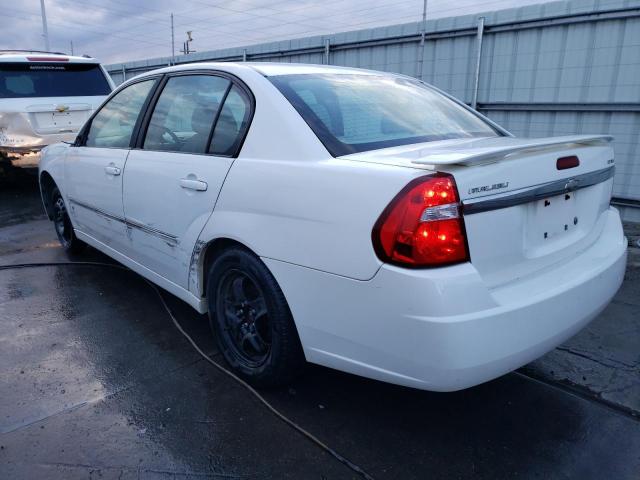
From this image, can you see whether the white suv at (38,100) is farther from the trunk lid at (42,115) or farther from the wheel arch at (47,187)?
the wheel arch at (47,187)

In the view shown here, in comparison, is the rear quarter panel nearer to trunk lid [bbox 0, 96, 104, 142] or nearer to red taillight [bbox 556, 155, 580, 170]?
red taillight [bbox 556, 155, 580, 170]

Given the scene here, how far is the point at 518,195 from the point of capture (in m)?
2.05

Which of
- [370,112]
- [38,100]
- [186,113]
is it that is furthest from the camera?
[38,100]

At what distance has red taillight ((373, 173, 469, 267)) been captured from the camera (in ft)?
6.20

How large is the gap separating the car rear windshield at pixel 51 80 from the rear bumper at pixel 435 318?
6.94 metres

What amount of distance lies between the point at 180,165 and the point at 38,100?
19.2 feet

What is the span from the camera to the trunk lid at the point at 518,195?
1946 mm

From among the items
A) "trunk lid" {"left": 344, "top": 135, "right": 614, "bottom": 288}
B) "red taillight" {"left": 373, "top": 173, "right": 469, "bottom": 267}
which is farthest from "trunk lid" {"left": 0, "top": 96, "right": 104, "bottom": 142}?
"red taillight" {"left": 373, "top": 173, "right": 469, "bottom": 267}

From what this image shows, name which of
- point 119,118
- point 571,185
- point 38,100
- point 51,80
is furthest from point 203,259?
point 51,80

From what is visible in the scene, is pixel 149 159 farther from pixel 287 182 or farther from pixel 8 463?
pixel 8 463

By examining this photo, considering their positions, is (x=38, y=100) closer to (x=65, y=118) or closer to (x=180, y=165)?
(x=65, y=118)

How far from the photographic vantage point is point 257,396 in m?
2.69

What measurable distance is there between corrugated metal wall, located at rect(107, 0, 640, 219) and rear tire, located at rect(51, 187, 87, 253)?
5227mm

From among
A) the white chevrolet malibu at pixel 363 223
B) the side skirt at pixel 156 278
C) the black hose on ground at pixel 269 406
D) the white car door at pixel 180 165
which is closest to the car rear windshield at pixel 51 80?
the side skirt at pixel 156 278
